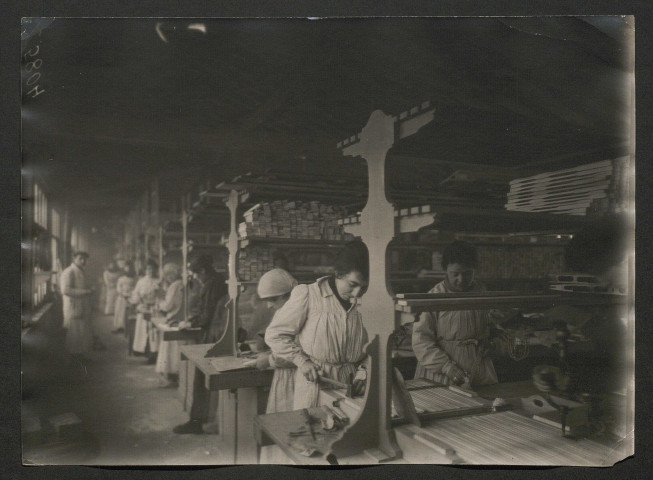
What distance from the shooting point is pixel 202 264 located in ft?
9.28

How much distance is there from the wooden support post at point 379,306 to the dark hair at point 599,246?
1092 millimetres

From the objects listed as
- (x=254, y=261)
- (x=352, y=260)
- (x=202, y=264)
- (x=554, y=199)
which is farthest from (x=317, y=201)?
(x=554, y=199)

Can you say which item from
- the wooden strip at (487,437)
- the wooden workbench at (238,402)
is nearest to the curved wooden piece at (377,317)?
the wooden strip at (487,437)

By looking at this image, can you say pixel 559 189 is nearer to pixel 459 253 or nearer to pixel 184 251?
pixel 459 253

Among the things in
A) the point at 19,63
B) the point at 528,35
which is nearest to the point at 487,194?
the point at 528,35

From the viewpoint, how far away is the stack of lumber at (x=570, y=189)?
102 inches

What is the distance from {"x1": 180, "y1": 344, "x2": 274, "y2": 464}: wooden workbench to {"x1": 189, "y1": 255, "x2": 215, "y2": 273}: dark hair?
51cm

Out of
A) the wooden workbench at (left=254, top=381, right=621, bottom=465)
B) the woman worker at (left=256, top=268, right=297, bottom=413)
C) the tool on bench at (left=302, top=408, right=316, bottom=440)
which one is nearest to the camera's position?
the wooden workbench at (left=254, top=381, right=621, bottom=465)

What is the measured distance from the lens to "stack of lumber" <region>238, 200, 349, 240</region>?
2564 mm

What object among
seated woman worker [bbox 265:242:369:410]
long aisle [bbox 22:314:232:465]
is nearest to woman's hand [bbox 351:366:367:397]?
seated woman worker [bbox 265:242:369:410]

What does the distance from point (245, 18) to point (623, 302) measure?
8.28 feet

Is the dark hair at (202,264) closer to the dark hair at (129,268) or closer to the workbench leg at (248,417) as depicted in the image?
the dark hair at (129,268)

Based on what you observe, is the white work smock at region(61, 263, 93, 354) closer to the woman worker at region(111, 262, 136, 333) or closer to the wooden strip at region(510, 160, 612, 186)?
the woman worker at region(111, 262, 136, 333)

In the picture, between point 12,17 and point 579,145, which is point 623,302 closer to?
point 579,145
